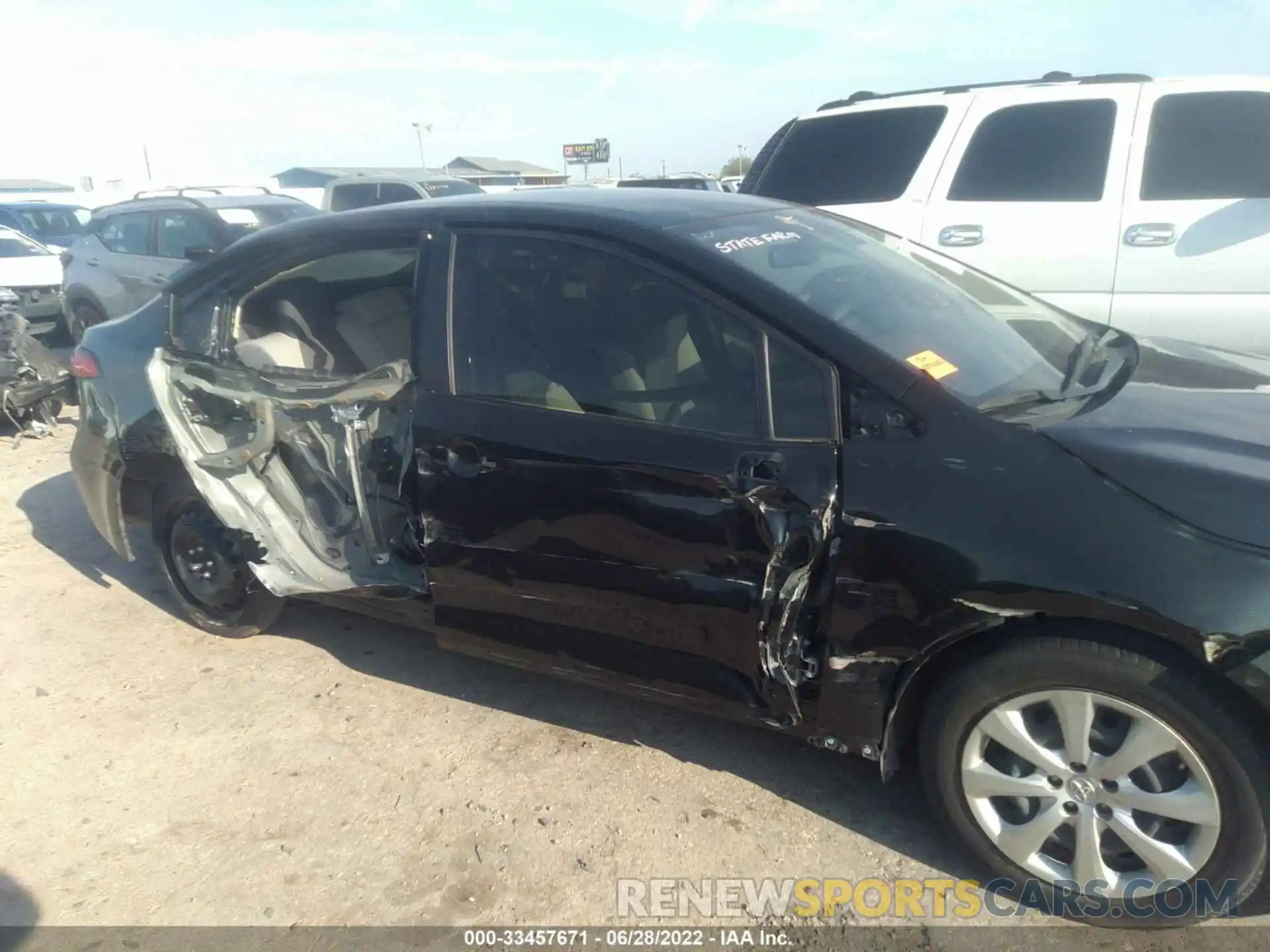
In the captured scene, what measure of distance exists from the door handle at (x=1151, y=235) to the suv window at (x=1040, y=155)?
0.26 metres

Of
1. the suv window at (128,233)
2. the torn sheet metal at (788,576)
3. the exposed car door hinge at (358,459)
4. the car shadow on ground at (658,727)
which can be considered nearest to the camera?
the torn sheet metal at (788,576)

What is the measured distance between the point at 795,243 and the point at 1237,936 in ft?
7.27

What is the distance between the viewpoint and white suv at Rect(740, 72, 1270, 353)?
4.84 meters

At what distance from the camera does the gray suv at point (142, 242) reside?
29.7 ft

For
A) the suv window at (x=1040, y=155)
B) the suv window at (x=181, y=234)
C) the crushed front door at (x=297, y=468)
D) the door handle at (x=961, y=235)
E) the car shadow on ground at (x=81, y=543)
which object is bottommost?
the car shadow on ground at (x=81, y=543)

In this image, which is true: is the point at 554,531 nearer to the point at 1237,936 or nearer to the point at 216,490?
the point at 216,490

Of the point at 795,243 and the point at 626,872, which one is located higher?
the point at 795,243

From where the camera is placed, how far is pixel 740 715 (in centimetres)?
278

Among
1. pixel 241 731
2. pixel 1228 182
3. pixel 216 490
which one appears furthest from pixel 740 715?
pixel 1228 182

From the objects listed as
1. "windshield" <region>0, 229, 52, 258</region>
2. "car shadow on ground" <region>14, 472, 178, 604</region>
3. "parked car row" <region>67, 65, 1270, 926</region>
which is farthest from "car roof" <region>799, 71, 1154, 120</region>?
"windshield" <region>0, 229, 52, 258</region>

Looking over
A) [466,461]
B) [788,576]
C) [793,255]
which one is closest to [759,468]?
[788,576]

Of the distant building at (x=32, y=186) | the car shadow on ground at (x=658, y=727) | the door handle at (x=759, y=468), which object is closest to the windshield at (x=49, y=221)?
the car shadow on ground at (x=658, y=727)

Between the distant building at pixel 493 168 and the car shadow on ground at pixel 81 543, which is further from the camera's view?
the distant building at pixel 493 168

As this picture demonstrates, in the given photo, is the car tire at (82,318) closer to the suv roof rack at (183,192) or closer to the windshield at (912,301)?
the suv roof rack at (183,192)
